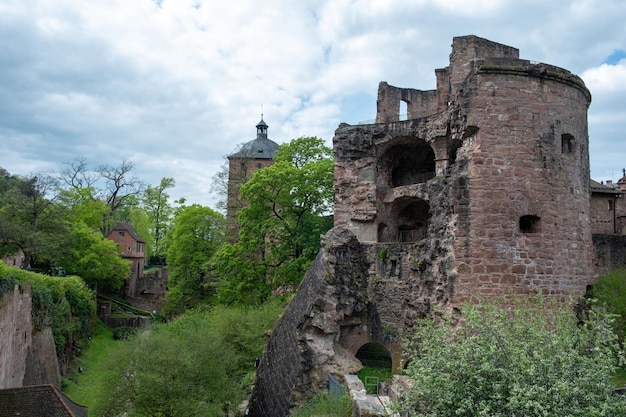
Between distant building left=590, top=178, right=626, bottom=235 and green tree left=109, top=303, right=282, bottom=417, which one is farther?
distant building left=590, top=178, right=626, bottom=235

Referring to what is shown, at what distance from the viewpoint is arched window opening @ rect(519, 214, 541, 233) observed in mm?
13258

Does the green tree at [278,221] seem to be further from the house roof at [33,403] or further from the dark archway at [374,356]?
the house roof at [33,403]

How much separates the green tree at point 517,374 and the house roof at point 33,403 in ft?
33.5

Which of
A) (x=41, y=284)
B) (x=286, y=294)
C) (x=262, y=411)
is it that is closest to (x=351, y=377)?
(x=262, y=411)

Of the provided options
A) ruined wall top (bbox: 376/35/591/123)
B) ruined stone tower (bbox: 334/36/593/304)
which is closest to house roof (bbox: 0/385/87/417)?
ruined stone tower (bbox: 334/36/593/304)

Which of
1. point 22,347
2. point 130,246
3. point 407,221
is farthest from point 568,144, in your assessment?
point 130,246

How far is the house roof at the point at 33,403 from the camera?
1341 centimetres

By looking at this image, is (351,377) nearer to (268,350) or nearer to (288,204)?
(268,350)

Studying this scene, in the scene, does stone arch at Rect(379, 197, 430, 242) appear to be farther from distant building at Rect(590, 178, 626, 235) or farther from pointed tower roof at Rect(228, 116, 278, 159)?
pointed tower roof at Rect(228, 116, 278, 159)

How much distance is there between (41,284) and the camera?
77.0 ft

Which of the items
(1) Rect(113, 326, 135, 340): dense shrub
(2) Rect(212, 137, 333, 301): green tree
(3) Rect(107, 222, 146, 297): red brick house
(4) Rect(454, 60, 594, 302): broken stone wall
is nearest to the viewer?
(4) Rect(454, 60, 594, 302): broken stone wall

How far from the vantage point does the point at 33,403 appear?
540 inches

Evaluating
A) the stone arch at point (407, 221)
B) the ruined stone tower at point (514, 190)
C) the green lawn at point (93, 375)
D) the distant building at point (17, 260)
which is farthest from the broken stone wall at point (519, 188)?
the distant building at point (17, 260)

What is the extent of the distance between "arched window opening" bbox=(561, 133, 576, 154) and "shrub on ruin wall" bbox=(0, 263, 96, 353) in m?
17.3
